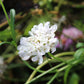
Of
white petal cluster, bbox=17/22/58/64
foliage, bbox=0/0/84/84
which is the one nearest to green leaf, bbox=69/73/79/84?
foliage, bbox=0/0/84/84

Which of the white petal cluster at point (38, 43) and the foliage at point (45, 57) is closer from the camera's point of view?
the white petal cluster at point (38, 43)

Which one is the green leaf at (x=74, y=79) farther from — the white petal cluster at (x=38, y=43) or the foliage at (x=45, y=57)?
the white petal cluster at (x=38, y=43)

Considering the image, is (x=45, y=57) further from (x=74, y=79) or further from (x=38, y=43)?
(x=38, y=43)

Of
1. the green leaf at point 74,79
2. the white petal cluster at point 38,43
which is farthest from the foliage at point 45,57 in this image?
the white petal cluster at point 38,43

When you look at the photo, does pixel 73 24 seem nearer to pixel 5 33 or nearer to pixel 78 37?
pixel 78 37

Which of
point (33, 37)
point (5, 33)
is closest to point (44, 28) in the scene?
point (33, 37)

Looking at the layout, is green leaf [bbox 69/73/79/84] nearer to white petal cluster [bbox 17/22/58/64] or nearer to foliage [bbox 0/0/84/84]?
foliage [bbox 0/0/84/84]

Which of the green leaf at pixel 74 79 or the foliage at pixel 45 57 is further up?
the foliage at pixel 45 57

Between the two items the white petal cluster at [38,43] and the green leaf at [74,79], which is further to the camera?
the green leaf at [74,79]

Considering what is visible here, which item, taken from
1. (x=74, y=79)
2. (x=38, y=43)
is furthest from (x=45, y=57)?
(x=38, y=43)
